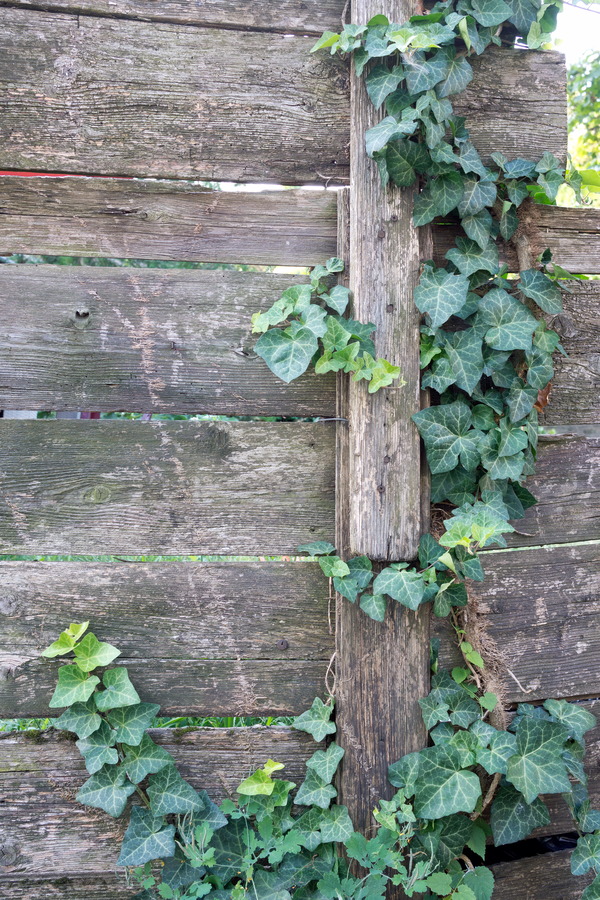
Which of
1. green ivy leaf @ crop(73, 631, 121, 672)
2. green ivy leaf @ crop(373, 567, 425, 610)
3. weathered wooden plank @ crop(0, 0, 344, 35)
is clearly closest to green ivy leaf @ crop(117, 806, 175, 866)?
green ivy leaf @ crop(73, 631, 121, 672)

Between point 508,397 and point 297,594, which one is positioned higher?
point 508,397

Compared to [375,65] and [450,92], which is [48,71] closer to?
[375,65]

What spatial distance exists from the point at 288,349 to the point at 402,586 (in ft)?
2.25

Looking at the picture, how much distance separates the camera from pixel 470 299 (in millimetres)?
1698

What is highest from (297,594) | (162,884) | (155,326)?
(155,326)

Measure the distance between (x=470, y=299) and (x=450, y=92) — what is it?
546 millimetres

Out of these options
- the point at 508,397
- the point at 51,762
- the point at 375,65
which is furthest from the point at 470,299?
the point at 51,762

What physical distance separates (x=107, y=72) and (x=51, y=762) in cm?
187

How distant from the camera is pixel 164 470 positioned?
170 centimetres

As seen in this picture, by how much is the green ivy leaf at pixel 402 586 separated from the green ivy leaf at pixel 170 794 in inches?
28.2

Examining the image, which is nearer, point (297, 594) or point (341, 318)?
point (341, 318)

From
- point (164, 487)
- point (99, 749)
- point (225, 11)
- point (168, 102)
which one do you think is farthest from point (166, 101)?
point (99, 749)

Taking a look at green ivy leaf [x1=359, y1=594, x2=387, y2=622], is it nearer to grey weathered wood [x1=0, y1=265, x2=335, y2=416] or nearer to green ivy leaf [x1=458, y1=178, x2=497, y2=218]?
grey weathered wood [x1=0, y1=265, x2=335, y2=416]

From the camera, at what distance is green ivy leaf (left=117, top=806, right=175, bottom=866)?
1.54 m
